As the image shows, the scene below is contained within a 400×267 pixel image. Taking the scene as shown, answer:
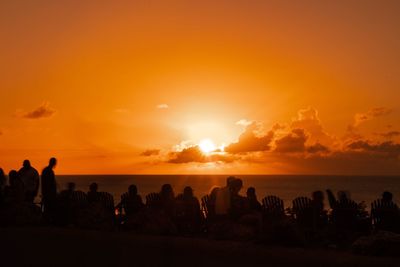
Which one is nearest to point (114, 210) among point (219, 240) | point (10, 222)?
point (10, 222)

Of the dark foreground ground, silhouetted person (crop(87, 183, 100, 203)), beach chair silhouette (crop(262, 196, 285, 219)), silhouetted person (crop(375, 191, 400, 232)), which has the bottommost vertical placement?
the dark foreground ground

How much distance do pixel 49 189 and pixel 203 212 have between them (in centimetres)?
375

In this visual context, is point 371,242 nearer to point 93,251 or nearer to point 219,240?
point 219,240

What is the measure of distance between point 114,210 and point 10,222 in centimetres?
240

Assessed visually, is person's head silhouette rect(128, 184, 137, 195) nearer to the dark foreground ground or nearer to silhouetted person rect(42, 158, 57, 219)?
silhouetted person rect(42, 158, 57, 219)

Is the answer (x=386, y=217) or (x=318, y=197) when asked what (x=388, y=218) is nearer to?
(x=386, y=217)

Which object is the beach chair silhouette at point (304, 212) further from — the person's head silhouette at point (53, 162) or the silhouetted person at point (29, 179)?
the silhouetted person at point (29, 179)

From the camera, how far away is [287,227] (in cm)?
1139

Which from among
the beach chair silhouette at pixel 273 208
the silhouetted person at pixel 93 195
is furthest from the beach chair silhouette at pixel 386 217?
the silhouetted person at pixel 93 195

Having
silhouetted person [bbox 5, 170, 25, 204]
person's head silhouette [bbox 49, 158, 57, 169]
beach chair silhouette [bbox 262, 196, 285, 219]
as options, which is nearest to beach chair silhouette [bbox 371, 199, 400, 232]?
beach chair silhouette [bbox 262, 196, 285, 219]

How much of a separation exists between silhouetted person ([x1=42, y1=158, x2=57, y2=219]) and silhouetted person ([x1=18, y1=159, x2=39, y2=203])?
0.47 meters

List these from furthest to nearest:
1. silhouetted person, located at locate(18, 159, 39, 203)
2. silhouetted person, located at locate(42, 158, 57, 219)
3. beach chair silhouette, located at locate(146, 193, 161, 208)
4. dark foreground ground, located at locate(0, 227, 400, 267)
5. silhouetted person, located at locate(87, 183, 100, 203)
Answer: silhouetted person, located at locate(18, 159, 39, 203) → silhouetted person, located at locate(87, 183, 100, 203) → silhouetted person, located at locate(42, 158, 57, 219) → beach chair silhouette, located at locate(146, 193, 161, 208) → dark foreground ground, located at locate(0, 227, 400, 267)

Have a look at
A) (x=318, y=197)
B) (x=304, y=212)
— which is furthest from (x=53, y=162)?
(x=318, y=197)

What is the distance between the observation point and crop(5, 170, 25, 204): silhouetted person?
14.2m
